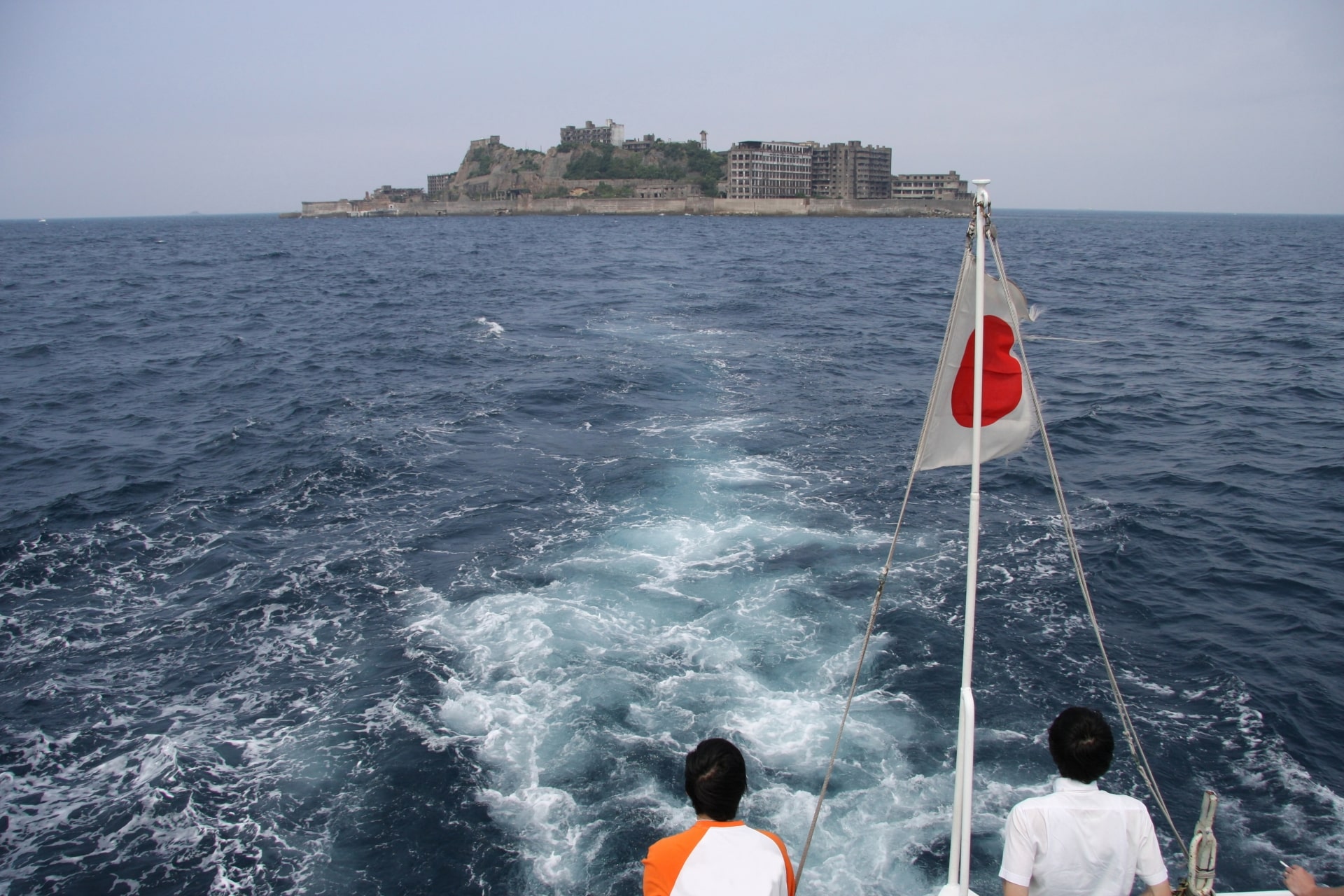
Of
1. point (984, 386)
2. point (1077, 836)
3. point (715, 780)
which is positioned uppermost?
point (984, 386)

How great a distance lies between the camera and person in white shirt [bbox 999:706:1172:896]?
400 centimetres

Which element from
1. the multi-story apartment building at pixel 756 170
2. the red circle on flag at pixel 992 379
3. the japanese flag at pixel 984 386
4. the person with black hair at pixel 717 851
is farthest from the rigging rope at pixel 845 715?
the multi-story apartment building at pixel 756 170

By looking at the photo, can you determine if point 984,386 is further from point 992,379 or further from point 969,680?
point 969,680

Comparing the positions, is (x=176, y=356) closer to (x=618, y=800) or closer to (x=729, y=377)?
(x=729, y=377)

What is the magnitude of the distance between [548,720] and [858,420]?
1571 centimetres

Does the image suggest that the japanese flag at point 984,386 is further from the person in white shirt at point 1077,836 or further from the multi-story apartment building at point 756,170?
the multi-story apartment building at point 756,170

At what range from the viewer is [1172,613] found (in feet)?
44.2

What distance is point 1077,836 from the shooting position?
4.02 metres

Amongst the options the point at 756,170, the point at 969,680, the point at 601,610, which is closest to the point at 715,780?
the point at 969,680

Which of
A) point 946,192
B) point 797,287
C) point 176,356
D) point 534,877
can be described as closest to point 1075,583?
point 534,877

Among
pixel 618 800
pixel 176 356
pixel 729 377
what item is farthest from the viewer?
pixel 176 356

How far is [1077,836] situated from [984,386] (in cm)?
301

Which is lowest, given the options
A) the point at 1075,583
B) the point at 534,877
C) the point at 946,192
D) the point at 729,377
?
the point at 534,877

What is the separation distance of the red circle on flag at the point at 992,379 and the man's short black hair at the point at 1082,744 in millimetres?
2263
